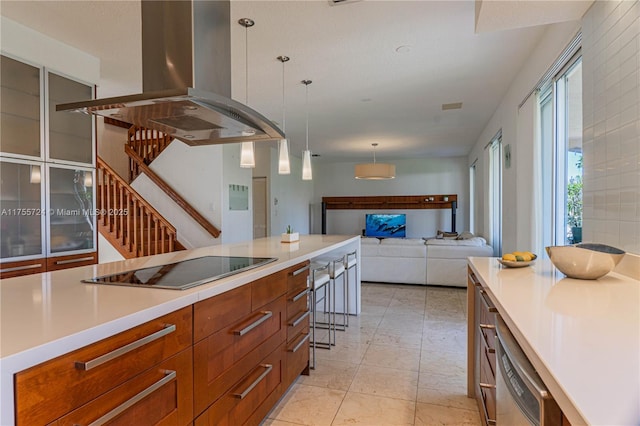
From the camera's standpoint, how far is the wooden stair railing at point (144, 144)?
20.7 ft

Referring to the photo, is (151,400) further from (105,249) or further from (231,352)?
Answer: (105,249)

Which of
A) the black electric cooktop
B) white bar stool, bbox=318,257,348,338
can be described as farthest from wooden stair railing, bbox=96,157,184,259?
the black electric cooktop

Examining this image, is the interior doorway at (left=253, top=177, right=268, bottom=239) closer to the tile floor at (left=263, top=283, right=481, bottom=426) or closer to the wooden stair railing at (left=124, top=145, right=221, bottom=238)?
the wooden stair railing at (left=124, top=145, right=221, bottom=238)

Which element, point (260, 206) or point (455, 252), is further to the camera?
point (260, 206)

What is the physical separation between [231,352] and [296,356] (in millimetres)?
897

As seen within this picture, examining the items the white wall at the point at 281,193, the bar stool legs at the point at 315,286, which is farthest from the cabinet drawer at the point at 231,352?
the white wall at the point at 281,193

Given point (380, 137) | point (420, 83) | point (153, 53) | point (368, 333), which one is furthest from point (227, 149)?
point (153, 53)

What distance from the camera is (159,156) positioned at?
631cm

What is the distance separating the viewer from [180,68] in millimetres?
1636

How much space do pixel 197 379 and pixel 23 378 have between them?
67 cm

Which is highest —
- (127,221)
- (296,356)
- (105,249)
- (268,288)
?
(127,221)

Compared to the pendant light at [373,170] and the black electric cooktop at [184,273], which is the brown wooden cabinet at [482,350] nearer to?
the black electric cooktop at [184,273]

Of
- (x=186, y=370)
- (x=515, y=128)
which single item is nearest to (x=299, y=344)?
(x=186, y=370)

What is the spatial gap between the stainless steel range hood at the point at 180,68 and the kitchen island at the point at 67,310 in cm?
77
